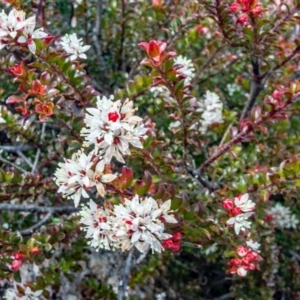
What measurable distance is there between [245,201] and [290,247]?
3.32 ft

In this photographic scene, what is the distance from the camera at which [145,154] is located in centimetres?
131

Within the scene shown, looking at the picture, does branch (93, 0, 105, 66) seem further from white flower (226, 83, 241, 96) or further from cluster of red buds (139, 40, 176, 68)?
cluster of red buds (139, 40, 176, 68)

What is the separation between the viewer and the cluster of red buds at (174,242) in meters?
1.25

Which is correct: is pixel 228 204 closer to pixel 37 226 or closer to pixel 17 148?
pixel 37 226

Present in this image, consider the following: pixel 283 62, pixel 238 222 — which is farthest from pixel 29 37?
pixel 283 62

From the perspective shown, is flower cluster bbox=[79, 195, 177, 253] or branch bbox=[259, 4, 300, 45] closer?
flower cluster bbox=[79, 195, 177, 253]

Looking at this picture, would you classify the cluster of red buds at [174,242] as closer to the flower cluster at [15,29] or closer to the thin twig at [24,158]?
the flower cluster at [15,29]

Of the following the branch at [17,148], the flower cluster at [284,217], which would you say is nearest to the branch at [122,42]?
the branch at [17,148]

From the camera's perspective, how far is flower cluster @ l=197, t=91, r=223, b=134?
200 centimetres

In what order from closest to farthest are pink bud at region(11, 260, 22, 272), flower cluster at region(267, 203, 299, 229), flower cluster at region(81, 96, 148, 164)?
flower cluster at region(81, 96, 148, 164)
pink bud at region(11, 260, 22, 272)
flower cluster at region(267, 203, 299, 229)

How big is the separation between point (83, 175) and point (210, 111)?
95 centimetres

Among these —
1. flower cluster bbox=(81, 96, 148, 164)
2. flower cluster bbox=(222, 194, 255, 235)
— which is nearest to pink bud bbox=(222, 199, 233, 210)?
flower cluster bbox=(222, 194, 255, 235)

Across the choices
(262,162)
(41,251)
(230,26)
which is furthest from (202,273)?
(230,26)


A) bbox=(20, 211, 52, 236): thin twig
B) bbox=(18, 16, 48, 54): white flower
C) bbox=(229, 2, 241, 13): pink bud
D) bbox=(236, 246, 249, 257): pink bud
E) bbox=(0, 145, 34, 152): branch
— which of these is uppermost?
bbox=(229, 2, 241, 13): pink bud
